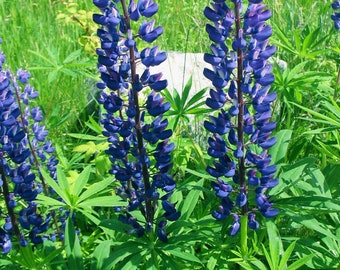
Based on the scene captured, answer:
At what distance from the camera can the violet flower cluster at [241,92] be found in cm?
199

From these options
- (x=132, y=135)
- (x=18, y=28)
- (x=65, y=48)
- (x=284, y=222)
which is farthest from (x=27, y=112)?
(x=18, y=28)

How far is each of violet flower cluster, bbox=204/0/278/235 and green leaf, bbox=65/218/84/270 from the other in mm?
537

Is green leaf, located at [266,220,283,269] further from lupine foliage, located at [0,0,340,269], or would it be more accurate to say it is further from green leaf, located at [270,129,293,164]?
green leaf, located at [270,129,293,164]

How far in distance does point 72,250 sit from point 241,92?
0.86 metres

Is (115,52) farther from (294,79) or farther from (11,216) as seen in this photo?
(294,79)

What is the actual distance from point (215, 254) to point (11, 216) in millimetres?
852

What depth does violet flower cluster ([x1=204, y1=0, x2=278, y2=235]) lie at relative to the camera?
6.51 feet

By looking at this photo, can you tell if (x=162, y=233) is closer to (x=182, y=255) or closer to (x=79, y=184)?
(x=182, y=255)

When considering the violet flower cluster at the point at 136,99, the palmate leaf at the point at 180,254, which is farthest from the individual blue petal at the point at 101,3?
the palmate leaf at the point at 180,254

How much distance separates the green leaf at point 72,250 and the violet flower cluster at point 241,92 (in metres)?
0.54

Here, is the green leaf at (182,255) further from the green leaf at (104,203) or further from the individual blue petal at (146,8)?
the individual blue petal at (146,8)

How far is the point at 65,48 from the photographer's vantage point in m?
4.86

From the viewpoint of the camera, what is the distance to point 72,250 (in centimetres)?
220

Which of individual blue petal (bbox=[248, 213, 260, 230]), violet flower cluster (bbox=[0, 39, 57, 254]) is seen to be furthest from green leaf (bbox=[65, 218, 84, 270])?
individual blue petal (bbox=[248, 213, 260, 230])
